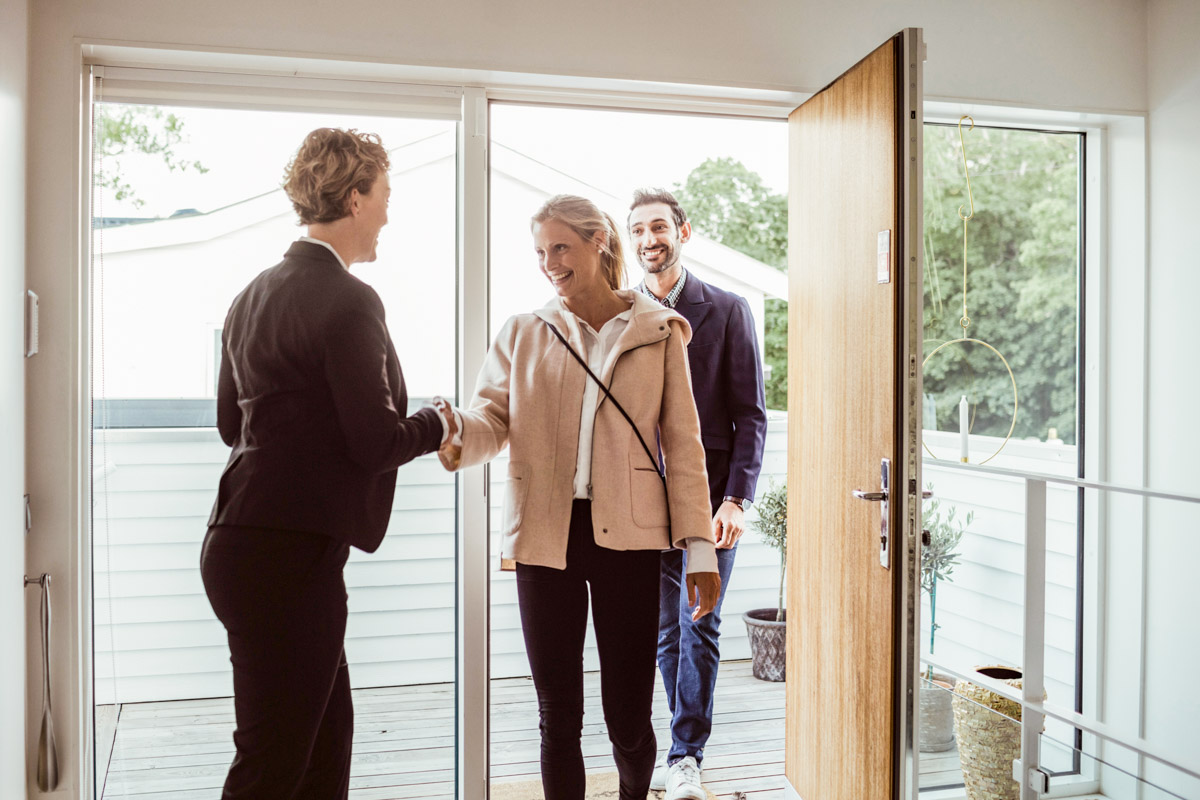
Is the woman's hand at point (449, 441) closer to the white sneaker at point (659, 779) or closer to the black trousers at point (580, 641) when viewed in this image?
the black trousers at point (580, 641)

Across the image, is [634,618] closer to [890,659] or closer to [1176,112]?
[890,659]

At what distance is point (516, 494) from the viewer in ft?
6.25

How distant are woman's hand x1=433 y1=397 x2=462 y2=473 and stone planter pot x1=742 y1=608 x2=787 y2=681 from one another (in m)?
2.25

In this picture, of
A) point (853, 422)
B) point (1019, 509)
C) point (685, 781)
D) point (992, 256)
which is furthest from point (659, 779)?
point (992, 256)

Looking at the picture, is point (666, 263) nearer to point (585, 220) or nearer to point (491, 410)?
point (585, 220)

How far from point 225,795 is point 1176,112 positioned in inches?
127

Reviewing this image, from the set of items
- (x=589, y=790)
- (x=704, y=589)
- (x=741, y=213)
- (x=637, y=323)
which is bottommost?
(x=589, y=790)

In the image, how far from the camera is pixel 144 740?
228 centimetres

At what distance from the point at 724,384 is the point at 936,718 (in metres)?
1.27

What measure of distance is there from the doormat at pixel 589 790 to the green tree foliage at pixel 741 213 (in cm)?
596

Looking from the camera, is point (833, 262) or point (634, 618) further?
point (833, 262)

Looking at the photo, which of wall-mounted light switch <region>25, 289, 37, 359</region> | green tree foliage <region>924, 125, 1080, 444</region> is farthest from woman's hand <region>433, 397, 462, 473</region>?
green tree foliage <region>924, 125, 1080, 444</region>

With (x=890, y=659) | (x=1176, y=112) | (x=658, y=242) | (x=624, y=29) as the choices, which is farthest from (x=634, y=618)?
(x=1176, y=112)

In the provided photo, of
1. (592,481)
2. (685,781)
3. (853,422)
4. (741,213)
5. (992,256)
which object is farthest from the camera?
(741,213)
